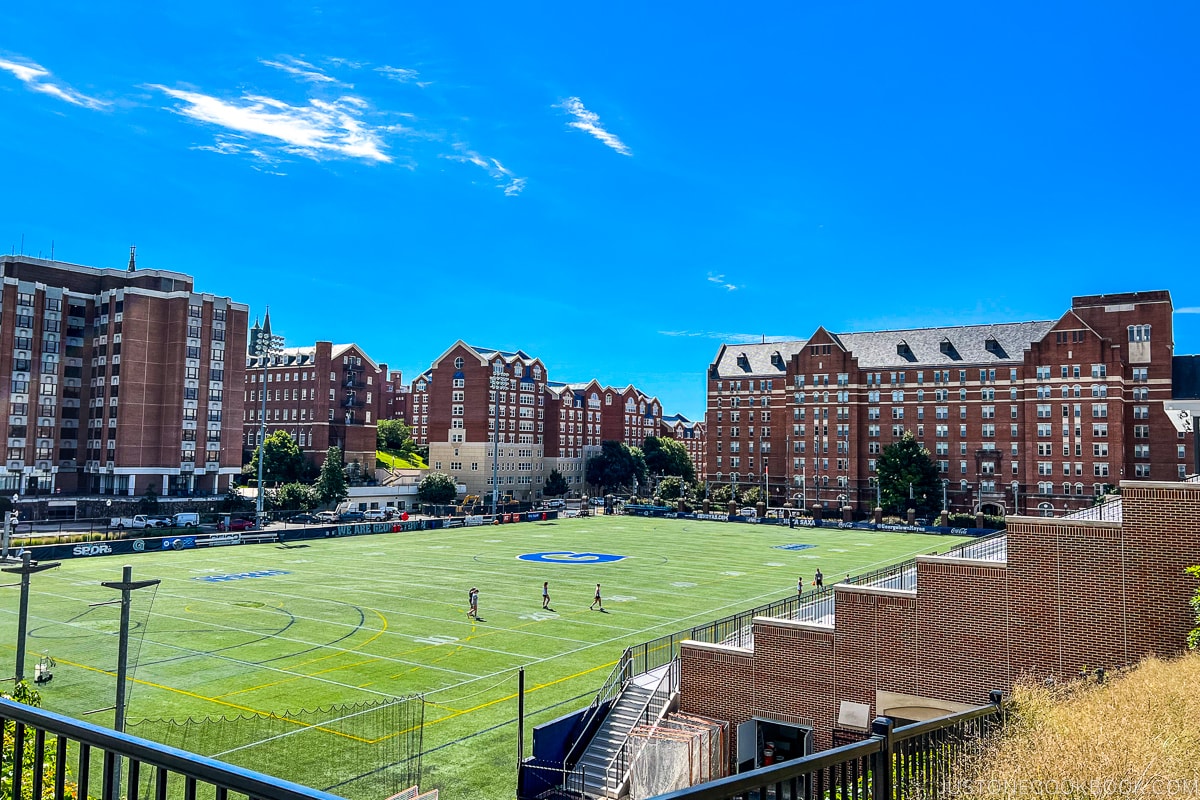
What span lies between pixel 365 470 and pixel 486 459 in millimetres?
21813

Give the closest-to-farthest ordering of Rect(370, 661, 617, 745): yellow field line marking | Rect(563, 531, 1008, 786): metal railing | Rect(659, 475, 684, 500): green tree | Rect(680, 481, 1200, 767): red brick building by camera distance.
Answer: Rect(680, 481, 1200, 767): red brick building
Rect(563, 531, 1008, 786): metal railing
Rect(370, 661, 617, 745): yellow field line marking
Rect(659, 475, 684, 500): green tree

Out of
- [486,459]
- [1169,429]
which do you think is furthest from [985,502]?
[486,459]

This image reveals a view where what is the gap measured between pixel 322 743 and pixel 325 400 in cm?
11669

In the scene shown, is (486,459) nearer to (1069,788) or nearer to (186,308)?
(186,308)

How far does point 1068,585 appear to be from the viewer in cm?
1859

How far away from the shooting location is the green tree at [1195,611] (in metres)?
16.1

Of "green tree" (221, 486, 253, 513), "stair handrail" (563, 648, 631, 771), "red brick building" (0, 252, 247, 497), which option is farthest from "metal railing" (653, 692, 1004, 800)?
"red brick building" (0, 252, 247, 497)

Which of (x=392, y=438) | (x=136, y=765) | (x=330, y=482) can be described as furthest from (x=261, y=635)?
(x=392, y=438)

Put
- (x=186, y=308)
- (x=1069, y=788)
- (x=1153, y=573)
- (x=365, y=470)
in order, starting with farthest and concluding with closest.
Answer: (x=365, y=470)
(x=186, y=308)
(x=1153, y=573)
(x=1069, y=788)

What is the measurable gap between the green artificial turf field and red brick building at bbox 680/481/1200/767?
21.2 feet

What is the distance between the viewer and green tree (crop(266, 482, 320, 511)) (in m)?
91.9

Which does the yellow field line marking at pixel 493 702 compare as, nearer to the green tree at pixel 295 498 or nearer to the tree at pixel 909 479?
the green tree at pixel 295 498

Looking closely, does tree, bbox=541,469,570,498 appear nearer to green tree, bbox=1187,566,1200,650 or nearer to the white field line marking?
the white field line marking

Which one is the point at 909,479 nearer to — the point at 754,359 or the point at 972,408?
the point at 972,408
